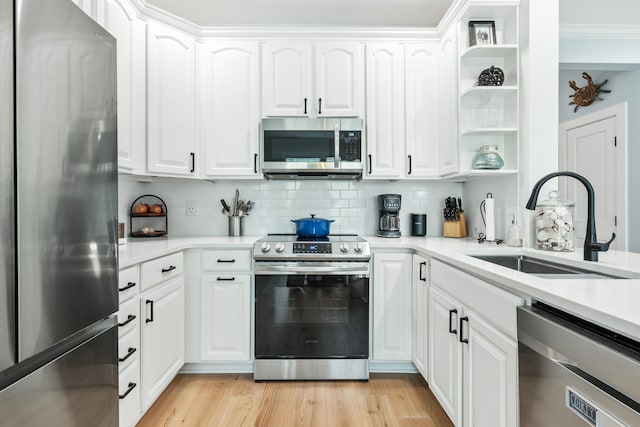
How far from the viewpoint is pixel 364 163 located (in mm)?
2715

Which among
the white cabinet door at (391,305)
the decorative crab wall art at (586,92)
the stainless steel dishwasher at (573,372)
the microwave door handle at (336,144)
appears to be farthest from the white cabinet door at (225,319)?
the decorative crab wall art at (586,92)

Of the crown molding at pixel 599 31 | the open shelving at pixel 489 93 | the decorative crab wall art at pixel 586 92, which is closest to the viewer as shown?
the open shelving at pixel 489 93

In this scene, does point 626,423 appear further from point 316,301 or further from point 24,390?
point 316,301

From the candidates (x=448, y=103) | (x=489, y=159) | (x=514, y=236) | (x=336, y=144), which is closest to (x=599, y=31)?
(x=448, y=103)

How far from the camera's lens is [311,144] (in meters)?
2.61

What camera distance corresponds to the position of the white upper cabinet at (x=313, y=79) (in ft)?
8.82

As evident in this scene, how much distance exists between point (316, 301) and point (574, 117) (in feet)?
12.3

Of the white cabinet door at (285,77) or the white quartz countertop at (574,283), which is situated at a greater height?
the white cabinet door at (285,77)

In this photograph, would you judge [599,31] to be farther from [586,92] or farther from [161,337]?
[161,337]

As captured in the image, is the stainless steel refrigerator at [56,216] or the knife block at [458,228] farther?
the knife block at [458,228]

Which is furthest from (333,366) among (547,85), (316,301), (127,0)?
(127,0)

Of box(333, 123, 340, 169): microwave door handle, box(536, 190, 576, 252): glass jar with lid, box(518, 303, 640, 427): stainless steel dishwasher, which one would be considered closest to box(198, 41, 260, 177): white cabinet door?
box(333, 123, 340, 169): microwave door handle

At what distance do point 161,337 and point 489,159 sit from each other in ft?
7.20

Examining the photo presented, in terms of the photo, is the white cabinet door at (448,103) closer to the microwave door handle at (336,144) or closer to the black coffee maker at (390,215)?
the black coffee maker at (390,215)
